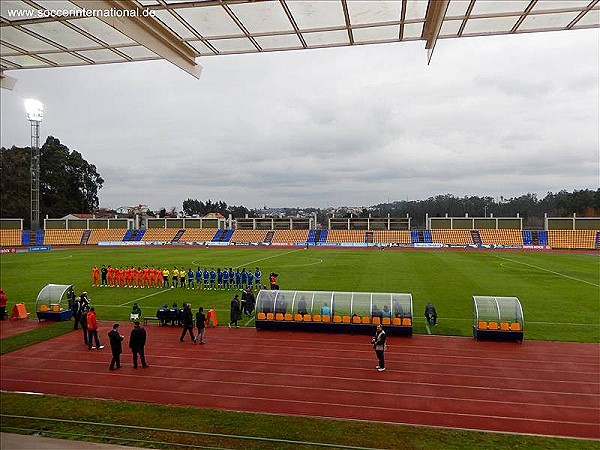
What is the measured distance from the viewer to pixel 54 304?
18609 mm

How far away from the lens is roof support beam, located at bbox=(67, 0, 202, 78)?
3582 millimetres

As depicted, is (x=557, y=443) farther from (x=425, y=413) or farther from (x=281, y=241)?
(x=281, y=241)

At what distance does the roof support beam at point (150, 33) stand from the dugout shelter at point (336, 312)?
499 inches

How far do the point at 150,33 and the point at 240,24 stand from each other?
91cm

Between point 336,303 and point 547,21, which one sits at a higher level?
point 547,21

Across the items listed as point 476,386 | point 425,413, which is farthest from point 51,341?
point 476,386

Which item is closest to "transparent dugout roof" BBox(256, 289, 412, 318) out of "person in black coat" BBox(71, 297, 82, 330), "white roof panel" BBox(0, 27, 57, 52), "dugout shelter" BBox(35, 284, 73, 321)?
"person in black coat" BBox(71, 297, 82, 330)

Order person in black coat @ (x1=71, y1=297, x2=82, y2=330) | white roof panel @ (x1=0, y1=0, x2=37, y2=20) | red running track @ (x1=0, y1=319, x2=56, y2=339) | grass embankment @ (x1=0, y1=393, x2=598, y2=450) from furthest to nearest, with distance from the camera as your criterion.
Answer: red running track @ (x1=0, y1=319, x2=56, y2=339), person in black coat @ (x1=71, y1=297, x2=82, y2=330), grass embankment @ (x1=0, y1=393, x2=598, y2=450), white roof panel @ (x1=0, y1=0, x2=37, y2=20)

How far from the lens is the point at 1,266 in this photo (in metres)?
38.1

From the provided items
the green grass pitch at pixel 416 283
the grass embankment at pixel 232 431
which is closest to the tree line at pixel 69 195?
the green grass pitch at pixel 416 283

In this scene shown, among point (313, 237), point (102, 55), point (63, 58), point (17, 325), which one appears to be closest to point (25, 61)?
point (63, 58)

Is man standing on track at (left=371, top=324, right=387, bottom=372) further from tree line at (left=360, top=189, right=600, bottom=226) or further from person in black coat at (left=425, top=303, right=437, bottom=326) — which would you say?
tree line at (left=360, top=189, right=600, bottom=226)

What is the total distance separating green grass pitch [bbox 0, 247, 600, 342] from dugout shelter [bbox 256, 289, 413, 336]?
141 centimetres

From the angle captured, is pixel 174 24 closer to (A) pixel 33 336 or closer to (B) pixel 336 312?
(B) pixel 336 312
